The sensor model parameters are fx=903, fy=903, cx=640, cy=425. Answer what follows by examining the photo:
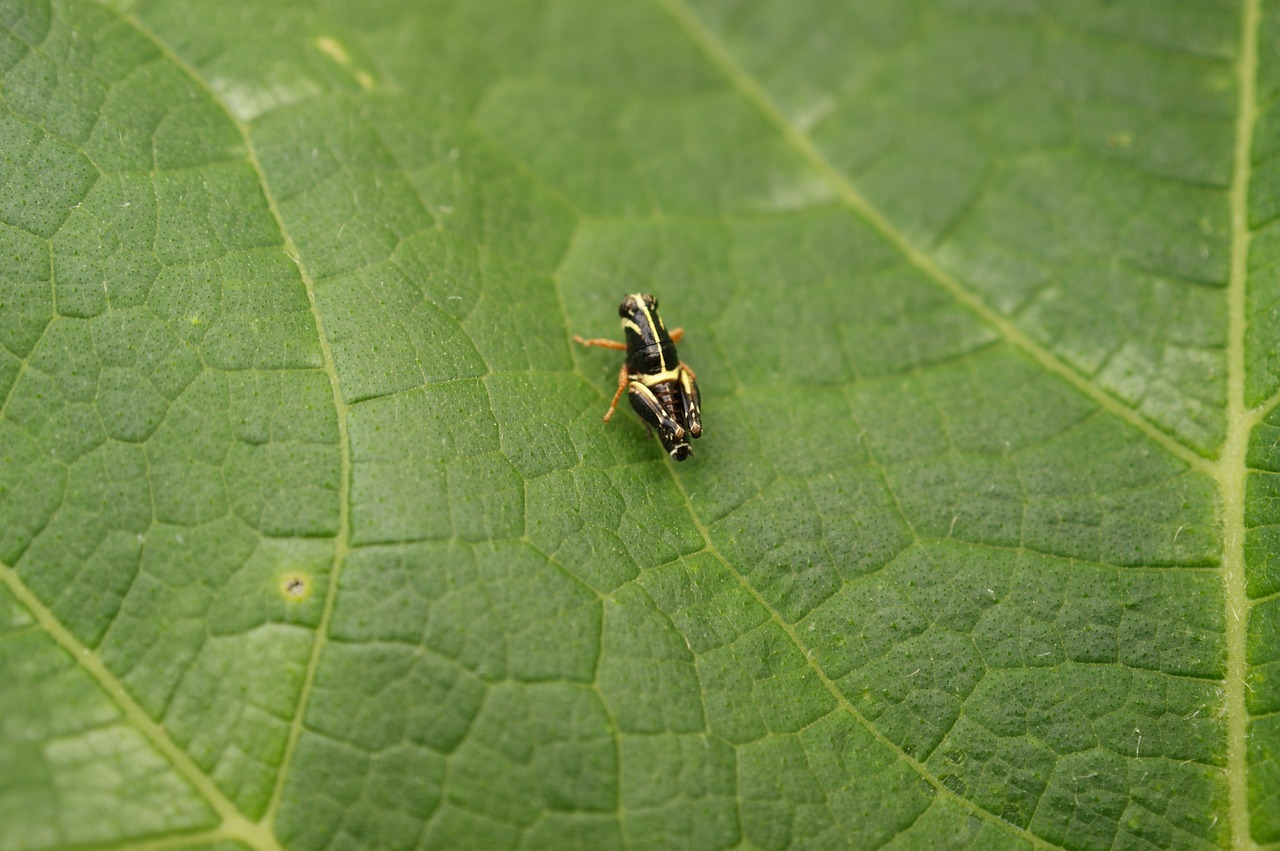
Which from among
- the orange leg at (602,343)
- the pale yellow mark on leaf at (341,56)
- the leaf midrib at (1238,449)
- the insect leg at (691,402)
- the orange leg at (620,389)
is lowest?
the leaf midrib at (1238,449)

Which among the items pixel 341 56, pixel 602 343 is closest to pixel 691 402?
pixel 602 343

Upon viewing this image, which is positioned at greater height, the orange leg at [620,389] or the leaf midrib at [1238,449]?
the orange leg at [620,389]

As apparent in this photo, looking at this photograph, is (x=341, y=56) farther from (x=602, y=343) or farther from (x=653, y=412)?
(x=653, y=412)

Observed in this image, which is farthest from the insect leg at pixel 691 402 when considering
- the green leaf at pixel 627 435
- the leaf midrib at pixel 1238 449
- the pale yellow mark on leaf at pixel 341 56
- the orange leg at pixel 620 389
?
the leaf midrib at pixel 1238 449

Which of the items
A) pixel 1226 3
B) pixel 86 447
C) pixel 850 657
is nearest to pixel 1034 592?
pixel 850 657

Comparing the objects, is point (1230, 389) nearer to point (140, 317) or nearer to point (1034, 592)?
point (1034, 592)

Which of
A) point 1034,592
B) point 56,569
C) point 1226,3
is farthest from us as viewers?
point 1226,3

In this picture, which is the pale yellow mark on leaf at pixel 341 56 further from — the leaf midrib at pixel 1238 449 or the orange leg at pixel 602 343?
the leaf midrib at pixel 1238 449
